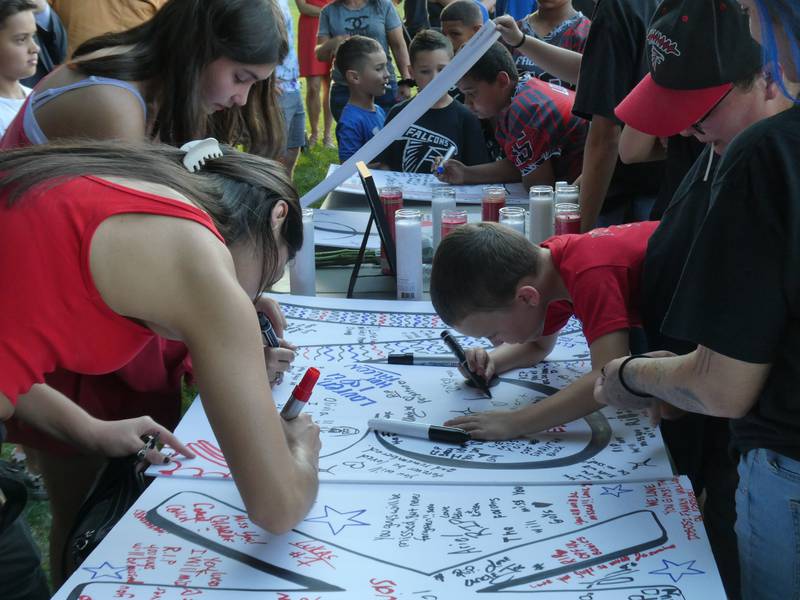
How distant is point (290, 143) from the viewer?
5602 mm

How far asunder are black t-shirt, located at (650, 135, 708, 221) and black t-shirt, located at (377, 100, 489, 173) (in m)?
1.56

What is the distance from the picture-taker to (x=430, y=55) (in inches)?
172

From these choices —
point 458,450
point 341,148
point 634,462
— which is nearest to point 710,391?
point 634,462

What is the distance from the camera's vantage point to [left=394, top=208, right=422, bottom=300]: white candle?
2277 millimetres

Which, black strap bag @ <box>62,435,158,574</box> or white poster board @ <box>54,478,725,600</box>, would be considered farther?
black strap bag @ <box>62,435,158,574</box>

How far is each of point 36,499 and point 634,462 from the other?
78.6 inches

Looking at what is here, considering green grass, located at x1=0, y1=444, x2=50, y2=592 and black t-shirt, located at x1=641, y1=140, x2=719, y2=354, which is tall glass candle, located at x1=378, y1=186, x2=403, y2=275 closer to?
black t-shirt, located at x1=641, y1=140, x2=719, y2=354

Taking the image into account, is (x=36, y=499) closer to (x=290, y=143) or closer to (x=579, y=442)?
(x=579, y=442)

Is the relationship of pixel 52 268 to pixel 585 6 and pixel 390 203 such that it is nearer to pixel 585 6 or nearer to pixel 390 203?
pixel 390 203

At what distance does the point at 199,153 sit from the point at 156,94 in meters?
0.72

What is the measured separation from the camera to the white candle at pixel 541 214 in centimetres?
239

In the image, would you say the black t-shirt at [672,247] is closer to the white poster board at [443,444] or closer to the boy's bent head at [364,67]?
the white poster board at [443,444]

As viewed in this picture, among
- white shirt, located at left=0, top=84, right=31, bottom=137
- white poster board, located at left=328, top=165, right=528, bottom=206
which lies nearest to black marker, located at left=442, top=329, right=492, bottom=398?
white poster board, located at left=328, top=165, right=528, bottom=206

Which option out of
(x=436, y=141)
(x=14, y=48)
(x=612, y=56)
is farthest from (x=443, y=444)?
(x=14, y=48)
